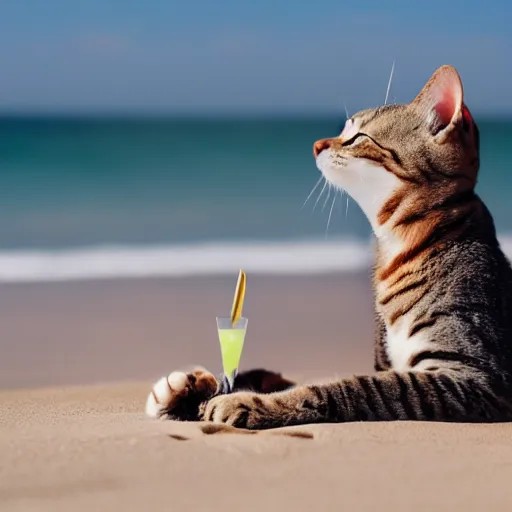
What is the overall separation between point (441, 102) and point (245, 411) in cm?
138

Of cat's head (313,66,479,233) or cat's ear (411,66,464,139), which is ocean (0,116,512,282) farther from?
cat's ear (411,66,464,139)

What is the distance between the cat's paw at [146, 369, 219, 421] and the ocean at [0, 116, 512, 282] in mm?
969

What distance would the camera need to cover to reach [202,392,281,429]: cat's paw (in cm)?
355

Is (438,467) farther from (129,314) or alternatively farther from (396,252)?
(129,314)

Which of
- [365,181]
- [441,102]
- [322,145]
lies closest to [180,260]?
A: [322,145]

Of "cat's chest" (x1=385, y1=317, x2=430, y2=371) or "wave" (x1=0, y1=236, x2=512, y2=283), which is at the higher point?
"wave" (x1=0, y1=236, x2=512, y2=283)

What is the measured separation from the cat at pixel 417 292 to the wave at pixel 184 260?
126 inches

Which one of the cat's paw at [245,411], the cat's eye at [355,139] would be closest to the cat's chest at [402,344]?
the cat's paw at [245,411]

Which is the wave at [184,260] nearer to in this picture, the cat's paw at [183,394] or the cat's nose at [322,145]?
the cat's nose at [322,145]

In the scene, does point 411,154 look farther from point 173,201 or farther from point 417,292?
point 173,201

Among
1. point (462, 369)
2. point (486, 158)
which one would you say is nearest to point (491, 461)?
point (462, 369)

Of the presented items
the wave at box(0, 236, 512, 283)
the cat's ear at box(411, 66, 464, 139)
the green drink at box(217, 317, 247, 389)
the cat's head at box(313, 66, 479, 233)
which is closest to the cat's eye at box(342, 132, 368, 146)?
the cat's head at box(313, 66, 479, 233)

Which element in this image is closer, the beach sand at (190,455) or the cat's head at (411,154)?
the beach sand at (190,455)

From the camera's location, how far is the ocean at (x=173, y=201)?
835 centimetres
